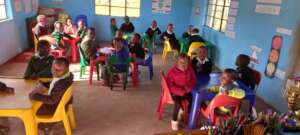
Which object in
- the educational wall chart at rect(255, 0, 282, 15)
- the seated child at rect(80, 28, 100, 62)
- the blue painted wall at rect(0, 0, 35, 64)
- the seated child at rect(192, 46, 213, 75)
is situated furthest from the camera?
the blue painted wall at rect(0, 0, 35, 64)

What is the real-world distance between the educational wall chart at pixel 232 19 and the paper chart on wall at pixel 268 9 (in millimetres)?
783

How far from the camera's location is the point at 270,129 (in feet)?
4.34

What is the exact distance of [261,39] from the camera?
Answer: 14.6ft

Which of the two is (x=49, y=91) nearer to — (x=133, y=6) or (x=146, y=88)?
(x=146, y=88)

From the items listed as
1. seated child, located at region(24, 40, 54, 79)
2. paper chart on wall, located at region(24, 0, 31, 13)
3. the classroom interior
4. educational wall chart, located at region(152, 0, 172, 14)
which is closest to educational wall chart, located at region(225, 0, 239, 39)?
the classroom interior

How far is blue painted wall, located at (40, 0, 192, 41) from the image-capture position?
26.1 feet

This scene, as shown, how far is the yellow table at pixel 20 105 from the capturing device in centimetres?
217

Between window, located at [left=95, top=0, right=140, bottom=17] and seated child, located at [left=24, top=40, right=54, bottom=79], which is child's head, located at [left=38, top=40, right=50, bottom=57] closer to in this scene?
seated child, located at [left=24, top=40, right=54, bottom=79]

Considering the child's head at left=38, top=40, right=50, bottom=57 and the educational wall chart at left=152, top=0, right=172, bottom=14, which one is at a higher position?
the educational wall chart at left=152, top=0, right=172, bottom=14

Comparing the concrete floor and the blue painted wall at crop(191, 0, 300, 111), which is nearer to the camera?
the concrete floor

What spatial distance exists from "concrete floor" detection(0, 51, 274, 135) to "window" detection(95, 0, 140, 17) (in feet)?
12.1

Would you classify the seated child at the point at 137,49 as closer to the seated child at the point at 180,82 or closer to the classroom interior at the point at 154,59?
the classroom interior at the point at 154,59

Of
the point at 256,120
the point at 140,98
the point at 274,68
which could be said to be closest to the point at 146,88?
the point at 140,98

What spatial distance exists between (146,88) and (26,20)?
4350 millimetres
